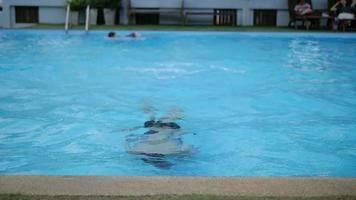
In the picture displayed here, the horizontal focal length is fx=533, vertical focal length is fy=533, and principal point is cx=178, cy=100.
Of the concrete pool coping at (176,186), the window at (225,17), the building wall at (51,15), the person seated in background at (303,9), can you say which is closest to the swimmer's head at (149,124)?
the concrete pool coping at (176,186)

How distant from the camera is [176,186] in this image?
317 cm

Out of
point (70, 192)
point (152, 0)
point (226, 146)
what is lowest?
point (226, 146)

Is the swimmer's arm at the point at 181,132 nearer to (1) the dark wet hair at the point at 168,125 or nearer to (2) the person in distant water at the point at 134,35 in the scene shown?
(1) the dark wet hair at the point at 168,125

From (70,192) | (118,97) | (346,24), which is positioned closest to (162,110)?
(118,97)

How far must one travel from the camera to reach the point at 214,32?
656 inches

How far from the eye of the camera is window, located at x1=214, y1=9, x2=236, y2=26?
20.5m

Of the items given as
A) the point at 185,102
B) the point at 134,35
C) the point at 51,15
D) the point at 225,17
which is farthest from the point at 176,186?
the point at 51,15

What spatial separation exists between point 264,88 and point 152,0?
10813 millimetres

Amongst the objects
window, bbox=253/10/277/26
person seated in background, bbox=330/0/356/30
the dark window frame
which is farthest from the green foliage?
person seated in background, bbox=330/0/356/30

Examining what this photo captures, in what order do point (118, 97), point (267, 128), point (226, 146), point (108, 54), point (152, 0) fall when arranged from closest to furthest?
point (226, 146)
point (267, 128)
point (118, 97)
point (108, 54)
point (152, 0)

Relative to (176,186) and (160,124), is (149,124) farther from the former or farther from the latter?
(176,186)

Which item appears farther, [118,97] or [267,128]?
[118,97]

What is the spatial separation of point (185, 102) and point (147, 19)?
1230cm

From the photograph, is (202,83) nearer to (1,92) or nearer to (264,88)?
(264,88)
